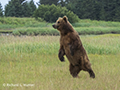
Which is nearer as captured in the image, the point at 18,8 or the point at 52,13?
the point at 52,13

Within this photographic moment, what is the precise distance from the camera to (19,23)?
118ft

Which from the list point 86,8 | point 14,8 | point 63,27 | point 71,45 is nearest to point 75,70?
point 71,45

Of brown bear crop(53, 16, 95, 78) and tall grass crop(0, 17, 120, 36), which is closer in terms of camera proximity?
brown bear crop(53, 16, 95, 78)

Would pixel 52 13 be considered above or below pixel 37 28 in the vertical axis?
above

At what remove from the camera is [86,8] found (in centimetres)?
4747

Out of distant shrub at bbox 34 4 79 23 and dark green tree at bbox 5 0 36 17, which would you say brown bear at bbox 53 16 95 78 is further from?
dark green tree at bbox 5 0 36 17

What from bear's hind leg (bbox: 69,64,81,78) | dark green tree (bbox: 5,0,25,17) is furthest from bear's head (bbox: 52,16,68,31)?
dark green tree (bbox: 5,0,25,17)

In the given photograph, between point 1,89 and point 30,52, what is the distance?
17.2 feet

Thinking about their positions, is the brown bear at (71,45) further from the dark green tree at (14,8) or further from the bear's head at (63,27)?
the dark green tree at (14,8)

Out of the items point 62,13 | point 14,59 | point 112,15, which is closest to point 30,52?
point 14,59

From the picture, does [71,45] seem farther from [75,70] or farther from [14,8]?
[14,8]

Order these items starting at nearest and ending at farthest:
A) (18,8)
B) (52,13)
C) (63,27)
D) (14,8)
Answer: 1. (63,27)
2. (52,13)
3. (14,8)
4. (18,8)

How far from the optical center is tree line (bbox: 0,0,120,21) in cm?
4382

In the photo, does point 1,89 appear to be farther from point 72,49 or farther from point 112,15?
point 112,15
